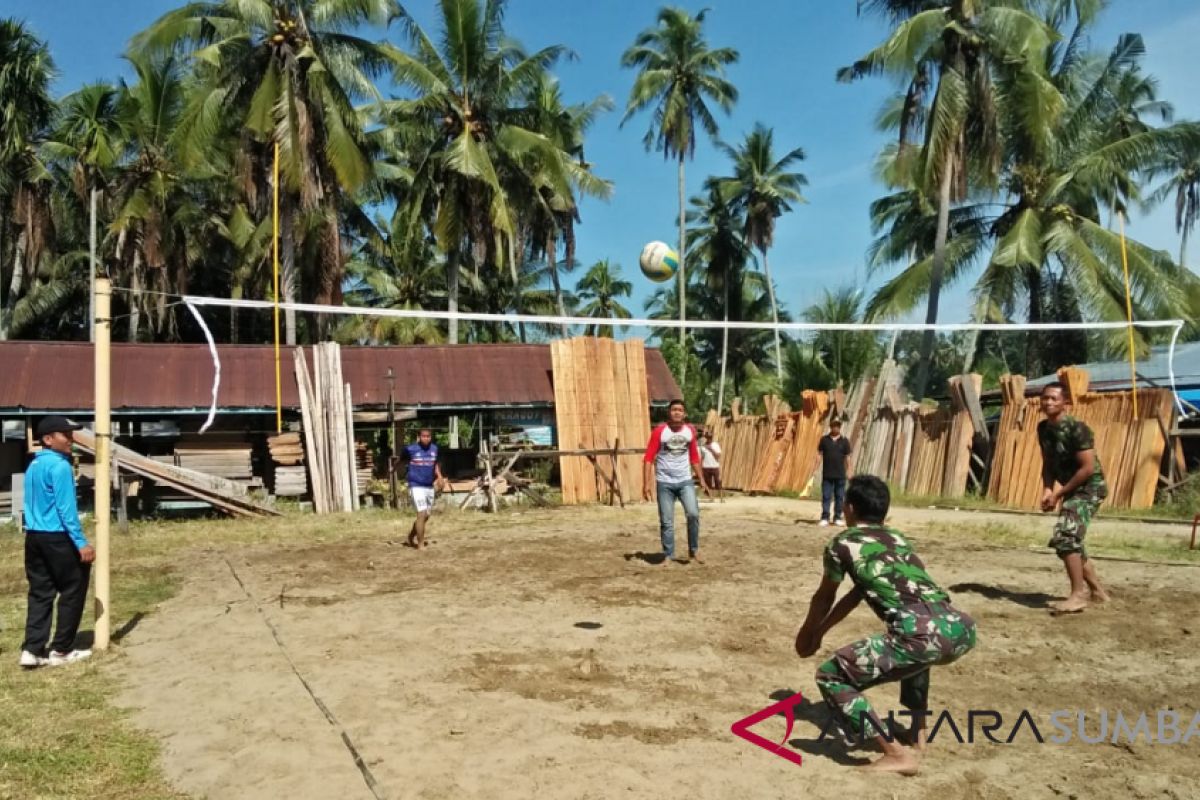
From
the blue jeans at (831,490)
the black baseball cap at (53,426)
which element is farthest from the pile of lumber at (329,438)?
the black baseball cap at (53,426)

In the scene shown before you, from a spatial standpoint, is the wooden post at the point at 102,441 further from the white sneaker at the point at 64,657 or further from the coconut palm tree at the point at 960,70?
the coconut palm tree at the point at 960,70

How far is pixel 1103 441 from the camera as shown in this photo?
13945 millimetres

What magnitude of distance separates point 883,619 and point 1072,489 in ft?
12.3

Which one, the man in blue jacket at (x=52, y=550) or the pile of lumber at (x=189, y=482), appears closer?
the man in blue jacket at (x=52, y=550)

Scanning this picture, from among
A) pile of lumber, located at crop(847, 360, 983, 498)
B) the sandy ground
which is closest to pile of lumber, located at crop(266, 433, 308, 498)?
the sandy ground

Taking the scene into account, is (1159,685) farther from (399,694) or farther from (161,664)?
(161,664)

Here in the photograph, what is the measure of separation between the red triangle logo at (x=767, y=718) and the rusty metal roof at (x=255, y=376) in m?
15.1

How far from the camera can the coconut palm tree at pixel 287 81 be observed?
69.8 ft

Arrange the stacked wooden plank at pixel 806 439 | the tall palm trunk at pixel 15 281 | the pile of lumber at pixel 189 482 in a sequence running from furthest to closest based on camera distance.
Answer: the tall palm trunk at pixel 15 281 → the stacked wooden plank at pixel 806 439 → the pile of lumber at pixel 189 482

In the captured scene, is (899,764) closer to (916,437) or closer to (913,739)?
(913,739)

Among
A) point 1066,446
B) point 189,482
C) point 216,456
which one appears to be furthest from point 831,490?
point 216,456

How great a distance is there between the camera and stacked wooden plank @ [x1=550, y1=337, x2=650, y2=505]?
1767 centimetres

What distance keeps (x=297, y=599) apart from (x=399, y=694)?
332 cm

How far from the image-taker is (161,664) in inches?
228
